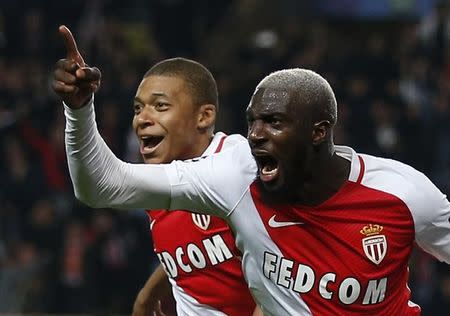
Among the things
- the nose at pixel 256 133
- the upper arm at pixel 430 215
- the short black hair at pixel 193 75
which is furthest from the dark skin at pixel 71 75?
the short black hair at pixel 193 75

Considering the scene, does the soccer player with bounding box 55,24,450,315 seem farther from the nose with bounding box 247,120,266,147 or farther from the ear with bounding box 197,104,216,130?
the ear with bounding box 197,104,216,130

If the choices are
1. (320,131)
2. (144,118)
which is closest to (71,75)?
(320,131)

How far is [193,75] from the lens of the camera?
5062 mm

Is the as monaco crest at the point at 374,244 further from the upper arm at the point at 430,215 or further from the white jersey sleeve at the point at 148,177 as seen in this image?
the white jersey sleeve at the point at 148,177

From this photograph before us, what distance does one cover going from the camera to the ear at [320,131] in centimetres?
404

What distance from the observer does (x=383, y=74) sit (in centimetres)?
1167

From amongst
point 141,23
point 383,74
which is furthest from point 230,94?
point 141,23

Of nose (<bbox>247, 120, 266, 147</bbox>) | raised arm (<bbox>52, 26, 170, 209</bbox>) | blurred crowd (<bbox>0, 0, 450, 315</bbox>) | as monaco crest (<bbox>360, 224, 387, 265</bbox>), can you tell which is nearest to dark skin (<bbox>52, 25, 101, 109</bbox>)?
raised arm (<bbox>52, 26, 170, 209</bbox>)

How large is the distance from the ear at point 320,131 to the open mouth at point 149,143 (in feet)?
3.25

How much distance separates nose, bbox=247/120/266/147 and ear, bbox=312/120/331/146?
0.19 m

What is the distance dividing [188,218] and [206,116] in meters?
0.47

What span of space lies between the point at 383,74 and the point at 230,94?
144 centimetres

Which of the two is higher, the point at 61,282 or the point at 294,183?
the point at 294,183

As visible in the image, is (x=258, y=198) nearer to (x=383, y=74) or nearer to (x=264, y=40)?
(x=383, y=74)
